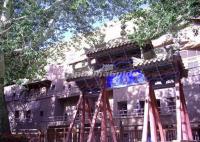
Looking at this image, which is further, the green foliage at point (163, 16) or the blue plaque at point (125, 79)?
the blue plaque at point (125, 79)

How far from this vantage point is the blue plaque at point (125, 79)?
56.5ft

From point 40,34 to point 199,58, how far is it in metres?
12.3

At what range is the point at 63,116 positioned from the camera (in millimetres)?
34656

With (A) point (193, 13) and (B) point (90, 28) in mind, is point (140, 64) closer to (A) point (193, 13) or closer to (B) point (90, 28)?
(A) point (193, 13)

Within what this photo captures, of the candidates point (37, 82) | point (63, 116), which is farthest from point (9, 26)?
point (37, 82)

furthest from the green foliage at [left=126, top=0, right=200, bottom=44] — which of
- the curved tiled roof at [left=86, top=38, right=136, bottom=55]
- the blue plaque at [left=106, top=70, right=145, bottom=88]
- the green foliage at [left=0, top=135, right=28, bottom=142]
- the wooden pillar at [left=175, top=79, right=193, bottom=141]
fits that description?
the green foliage at [left=0, top=135, right=28, bottom=142]

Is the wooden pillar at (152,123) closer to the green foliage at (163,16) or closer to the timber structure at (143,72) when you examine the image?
the timber structure at (143,72)

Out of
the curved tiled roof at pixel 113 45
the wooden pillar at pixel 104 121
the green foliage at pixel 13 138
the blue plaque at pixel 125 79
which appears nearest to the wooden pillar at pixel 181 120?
the blue plaque at pixel 125 79

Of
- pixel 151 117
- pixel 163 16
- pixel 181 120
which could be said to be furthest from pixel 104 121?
pixel 163 16

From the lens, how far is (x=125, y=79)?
17609 millimetres

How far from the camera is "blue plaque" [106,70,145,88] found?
17.2 metres

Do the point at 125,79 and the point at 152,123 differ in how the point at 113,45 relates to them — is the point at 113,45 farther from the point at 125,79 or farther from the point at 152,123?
the point at 152,123

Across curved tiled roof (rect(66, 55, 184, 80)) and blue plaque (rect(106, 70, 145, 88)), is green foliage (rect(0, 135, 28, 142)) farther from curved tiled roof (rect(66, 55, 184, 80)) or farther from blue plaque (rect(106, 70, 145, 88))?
blue plaque (rect(106, 70, 145, 88))

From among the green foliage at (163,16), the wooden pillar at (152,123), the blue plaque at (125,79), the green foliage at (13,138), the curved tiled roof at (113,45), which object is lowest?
the green foliage at (13,138)
